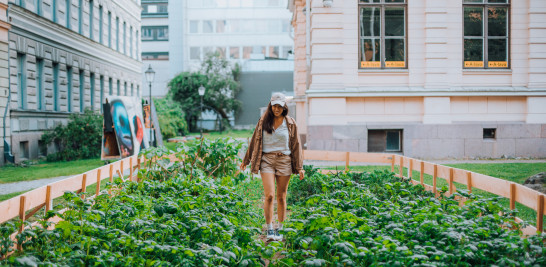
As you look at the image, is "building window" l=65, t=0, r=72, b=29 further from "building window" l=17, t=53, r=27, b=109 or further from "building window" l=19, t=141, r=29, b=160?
"building window" l=19, t=141, r=29, b=160

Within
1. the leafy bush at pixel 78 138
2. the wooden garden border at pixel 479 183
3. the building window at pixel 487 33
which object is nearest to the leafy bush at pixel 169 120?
the leafy bush at pixel 78 138

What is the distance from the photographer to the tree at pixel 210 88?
4934cm

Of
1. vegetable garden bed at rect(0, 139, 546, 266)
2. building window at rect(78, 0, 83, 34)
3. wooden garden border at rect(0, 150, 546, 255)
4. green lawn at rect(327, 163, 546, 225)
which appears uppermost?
building window at rect(78, 0, 83, 34)

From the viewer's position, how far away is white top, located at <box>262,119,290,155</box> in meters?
6.94

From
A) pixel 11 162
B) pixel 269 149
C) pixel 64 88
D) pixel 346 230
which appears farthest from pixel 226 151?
pixel 64 88

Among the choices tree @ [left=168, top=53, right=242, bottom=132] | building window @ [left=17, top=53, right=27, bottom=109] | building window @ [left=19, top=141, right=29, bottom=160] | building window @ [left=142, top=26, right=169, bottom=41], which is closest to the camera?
building window @ [left=19, top=141, right=29, bottom=160]

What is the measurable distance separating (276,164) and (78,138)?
16.7 m

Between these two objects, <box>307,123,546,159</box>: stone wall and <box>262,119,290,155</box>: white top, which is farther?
<box>307,123,546,159</box>: stone wall

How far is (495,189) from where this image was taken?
6719mm

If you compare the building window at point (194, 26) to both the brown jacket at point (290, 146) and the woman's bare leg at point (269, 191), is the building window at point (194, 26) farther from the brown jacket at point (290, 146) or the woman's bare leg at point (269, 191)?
the woman's bare leg at point (269, 191)

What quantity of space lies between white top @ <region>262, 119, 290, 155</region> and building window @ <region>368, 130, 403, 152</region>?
410 inches

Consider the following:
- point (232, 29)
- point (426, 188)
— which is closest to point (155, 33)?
point (232, 29)

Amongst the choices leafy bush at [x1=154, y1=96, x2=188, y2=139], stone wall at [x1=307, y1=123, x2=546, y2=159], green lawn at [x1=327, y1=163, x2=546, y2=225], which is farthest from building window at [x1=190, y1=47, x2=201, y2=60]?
green lawn at [x1=327, y1=163, x2=546, y2=225]

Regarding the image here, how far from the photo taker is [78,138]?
21.6m
